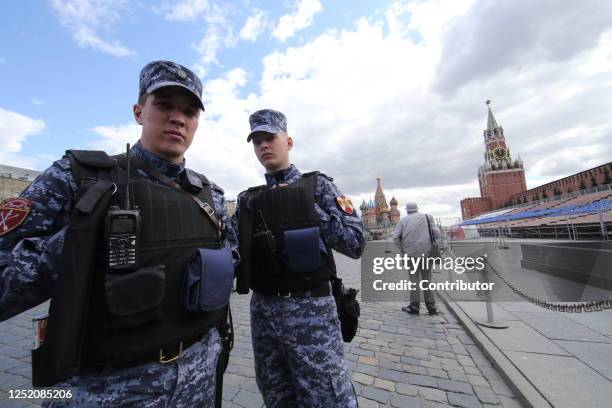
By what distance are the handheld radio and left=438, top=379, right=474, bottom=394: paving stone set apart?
11.0ft

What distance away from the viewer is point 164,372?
121 centimetres

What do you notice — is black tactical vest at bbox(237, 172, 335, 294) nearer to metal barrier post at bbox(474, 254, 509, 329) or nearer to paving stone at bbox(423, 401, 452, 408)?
paving stone at bbox(423, 401, 452, 408)

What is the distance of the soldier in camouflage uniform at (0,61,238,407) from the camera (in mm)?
1052

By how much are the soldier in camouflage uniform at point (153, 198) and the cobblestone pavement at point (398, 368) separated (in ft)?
6.07

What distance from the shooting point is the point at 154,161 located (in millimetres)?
1491

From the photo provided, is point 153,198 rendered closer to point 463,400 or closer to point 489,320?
point 463,400

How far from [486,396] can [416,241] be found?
3.42 meters

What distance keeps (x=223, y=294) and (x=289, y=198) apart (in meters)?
0.87

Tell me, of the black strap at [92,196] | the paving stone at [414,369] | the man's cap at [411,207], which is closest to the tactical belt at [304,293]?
the black strap at [92,196]

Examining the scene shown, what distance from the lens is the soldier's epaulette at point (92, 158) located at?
1224mm

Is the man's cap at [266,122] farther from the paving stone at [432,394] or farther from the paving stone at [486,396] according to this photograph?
the paving stone at [486,396]

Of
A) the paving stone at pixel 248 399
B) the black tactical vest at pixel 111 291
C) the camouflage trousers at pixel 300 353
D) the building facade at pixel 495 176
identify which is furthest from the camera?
the building facade at pixel 495 176

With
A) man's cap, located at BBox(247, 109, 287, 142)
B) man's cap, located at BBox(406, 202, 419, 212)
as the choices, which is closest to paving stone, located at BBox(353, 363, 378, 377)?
man's cap, located at BBox(247, 109, 287, 142)

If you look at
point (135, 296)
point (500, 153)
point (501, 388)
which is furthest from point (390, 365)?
point (500, 153)
